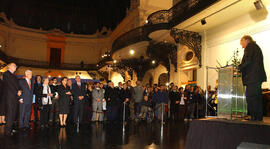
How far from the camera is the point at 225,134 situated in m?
3.01

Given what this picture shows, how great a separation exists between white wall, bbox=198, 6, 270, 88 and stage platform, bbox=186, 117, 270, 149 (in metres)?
5.29

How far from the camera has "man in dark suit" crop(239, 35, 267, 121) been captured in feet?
11.8

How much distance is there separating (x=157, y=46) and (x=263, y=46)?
260 inches

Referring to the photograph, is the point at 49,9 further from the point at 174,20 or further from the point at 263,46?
the point at 263,46

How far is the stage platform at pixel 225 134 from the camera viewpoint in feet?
9.29

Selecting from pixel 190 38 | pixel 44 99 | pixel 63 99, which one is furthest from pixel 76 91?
pixel 190 38

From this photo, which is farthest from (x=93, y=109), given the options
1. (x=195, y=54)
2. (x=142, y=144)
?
(x=195, y=54)

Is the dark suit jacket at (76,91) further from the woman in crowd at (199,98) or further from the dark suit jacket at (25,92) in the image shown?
the woman in crowd at (199,98)

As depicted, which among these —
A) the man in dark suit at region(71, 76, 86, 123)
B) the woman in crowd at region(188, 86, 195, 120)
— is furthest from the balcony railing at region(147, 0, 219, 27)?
the man in dark suit at region(71, 76, 86, 123)

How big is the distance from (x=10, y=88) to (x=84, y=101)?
306 cm

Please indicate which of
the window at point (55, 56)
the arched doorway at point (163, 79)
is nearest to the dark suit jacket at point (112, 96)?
the arched doorway at point (163, 79)

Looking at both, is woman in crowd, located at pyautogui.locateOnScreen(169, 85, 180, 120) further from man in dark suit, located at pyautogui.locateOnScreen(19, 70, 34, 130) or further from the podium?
man in dark suit, located at pyautogui.locateOnScreen(19, 70, 34, 130)

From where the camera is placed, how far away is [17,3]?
29281mm

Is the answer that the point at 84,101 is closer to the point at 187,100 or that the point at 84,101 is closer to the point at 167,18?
the point at 187,100
